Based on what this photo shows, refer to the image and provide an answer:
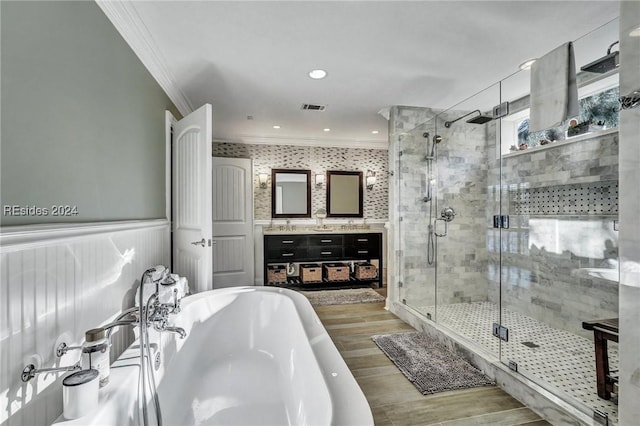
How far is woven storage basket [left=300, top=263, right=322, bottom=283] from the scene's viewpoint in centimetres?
468

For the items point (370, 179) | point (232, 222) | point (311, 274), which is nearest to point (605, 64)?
point (370, 179)

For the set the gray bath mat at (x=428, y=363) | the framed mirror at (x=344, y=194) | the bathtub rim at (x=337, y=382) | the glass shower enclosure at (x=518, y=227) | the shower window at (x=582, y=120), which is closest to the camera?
the bathtub rim at (x=337, y=382)

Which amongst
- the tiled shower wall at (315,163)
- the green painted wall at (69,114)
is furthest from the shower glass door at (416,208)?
the green painted wall at (69,114)

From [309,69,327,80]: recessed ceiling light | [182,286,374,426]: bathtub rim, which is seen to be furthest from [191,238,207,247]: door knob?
[309,69,327,80]: recessed ceiling light

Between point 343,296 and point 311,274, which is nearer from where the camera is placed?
point 343,296

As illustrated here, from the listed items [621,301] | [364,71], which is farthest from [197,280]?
[621,301]

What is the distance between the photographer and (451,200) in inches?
142

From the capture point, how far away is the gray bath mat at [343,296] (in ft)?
13.4

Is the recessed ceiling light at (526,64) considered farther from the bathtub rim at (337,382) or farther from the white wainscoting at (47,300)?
the white wainscoting at (47,300)

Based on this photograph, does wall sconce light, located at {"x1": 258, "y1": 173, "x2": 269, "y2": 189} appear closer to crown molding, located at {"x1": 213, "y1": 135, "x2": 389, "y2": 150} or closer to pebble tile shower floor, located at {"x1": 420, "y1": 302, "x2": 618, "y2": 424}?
crown molding, located at {"x1": 213, "y1": 135, "x2": 389, "y2": 150}

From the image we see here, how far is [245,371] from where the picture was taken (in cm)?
200

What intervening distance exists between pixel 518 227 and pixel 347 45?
2.63 m

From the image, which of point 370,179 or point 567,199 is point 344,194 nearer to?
point 370,179

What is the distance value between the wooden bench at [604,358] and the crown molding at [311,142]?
4099 mm
